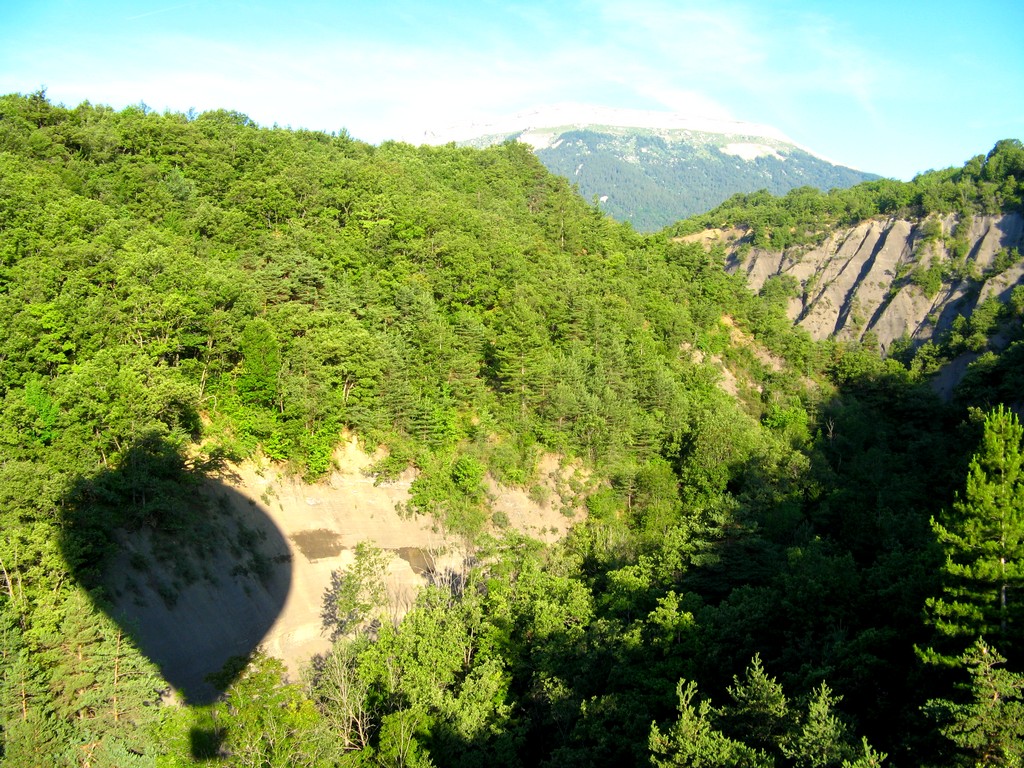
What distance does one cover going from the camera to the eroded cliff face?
2862 inches

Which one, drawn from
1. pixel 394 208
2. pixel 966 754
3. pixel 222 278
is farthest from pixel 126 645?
pixel 394 208

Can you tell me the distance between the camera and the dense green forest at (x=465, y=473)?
18969 mm

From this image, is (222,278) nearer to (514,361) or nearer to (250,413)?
(250,413)

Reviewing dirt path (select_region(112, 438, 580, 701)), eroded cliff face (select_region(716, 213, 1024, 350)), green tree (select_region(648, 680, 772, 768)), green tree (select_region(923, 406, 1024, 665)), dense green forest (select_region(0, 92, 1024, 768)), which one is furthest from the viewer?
eroded cliff face (select_region(716, 213, 1024, 350))

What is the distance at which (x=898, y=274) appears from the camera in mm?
79062

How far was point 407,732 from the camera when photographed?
20953 mm

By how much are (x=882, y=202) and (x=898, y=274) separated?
15202 mm

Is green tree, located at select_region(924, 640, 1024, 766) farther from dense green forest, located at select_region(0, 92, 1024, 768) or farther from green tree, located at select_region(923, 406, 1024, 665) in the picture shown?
green tree, located at select_region(923, 406, 1024, 665)

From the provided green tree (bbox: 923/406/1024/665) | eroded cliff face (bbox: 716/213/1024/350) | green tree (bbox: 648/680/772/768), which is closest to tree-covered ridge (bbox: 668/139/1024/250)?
eroded cliff face (bbox: 716/213/1024/350)

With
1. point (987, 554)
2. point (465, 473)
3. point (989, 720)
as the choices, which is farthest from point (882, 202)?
point (989, 720)

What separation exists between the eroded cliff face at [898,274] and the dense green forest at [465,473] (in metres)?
17.5

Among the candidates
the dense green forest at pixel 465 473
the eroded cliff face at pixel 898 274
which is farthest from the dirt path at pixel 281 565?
the eroded cliff face at pixel 898 274

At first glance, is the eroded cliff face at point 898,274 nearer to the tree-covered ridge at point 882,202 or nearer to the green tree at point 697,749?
the tree-covered ridge at point 882,202

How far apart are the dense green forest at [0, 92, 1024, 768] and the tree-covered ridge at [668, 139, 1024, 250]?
3093 centimetres
